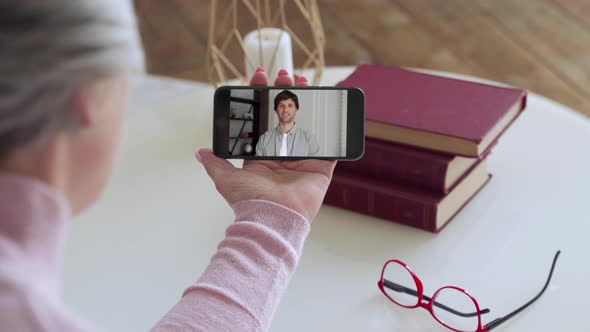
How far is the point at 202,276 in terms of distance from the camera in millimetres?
749

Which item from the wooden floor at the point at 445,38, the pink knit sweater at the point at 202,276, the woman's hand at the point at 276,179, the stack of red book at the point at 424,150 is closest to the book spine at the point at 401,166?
the stack of red book at the point at 424,150

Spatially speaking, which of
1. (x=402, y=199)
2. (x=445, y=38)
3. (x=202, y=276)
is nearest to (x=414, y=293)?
(x=402, y=199)

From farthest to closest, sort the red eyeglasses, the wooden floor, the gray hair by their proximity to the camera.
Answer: the wooden floor
the red eyeglasses
the gray hair

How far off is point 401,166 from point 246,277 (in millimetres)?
299

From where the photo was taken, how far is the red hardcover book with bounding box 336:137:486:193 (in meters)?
0.93

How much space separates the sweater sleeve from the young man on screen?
0.09 m

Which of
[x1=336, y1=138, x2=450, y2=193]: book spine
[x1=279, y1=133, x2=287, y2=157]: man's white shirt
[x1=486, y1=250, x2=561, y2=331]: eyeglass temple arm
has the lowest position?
[x1=486, y1=250, x2=561, y2=331]: eyeglass temple arm

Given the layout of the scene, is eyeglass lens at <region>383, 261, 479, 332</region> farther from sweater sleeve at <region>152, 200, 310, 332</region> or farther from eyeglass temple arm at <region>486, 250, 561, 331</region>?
sweater sleeve at <region>152, 200, 310, 332</region>

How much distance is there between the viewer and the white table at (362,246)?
0.85 meters

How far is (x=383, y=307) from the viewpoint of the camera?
848 mm

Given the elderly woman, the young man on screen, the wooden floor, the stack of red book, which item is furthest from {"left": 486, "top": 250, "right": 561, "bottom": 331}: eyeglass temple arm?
the wooden floor

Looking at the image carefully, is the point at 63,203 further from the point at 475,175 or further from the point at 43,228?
the point at 475,175

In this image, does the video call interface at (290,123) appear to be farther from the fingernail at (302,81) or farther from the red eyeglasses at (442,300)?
the red eyeglasses at (442,300)

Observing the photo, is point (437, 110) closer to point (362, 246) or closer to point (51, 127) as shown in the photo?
point (362, 246)
